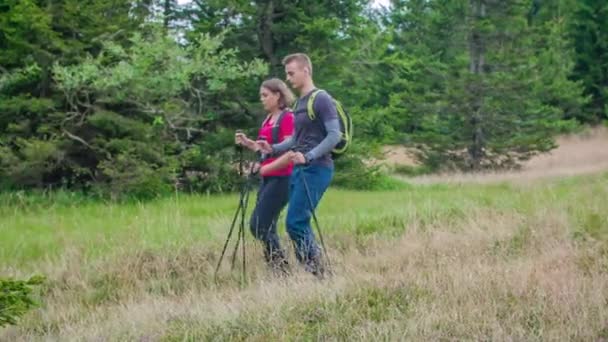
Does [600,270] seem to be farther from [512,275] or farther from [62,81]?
[62,81]

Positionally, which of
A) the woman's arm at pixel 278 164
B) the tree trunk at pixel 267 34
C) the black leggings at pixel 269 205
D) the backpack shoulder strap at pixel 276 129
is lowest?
the black leggings at pixel 269 205

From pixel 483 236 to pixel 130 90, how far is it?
7.01 m

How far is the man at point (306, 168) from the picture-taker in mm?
6117

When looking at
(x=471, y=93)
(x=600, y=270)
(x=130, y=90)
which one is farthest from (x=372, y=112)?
(x=600, y=270)

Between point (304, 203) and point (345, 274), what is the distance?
732 mm

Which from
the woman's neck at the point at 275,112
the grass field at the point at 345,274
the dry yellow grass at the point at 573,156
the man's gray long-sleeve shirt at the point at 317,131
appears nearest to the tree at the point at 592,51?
the dry yellow grass at the point at 573,156

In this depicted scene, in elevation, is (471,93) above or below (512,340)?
above

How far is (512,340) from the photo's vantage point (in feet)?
13.5

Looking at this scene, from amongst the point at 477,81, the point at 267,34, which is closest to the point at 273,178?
the point at 267,34

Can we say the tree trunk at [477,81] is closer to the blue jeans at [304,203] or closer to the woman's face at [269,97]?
the woman's face at [269,97]

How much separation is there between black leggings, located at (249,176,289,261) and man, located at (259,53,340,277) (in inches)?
8.3

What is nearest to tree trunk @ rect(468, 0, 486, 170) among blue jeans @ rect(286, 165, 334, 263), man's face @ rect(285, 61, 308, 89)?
man's face @ rect(285, 61, 308, 89)

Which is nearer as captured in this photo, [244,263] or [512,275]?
[512,275]

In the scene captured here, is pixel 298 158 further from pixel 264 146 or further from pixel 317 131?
pixel 264 146
